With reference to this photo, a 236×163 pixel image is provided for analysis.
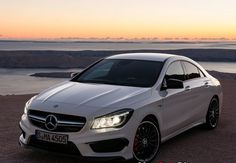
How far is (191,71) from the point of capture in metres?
7.97

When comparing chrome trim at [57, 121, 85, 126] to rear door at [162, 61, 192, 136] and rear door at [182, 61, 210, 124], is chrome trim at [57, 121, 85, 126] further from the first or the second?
rear door at [182, 61, 210, 124]

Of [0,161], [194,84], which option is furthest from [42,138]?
[194,84]

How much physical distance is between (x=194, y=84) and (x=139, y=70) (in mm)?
1275

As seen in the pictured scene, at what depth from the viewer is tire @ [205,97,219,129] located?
28.1ft

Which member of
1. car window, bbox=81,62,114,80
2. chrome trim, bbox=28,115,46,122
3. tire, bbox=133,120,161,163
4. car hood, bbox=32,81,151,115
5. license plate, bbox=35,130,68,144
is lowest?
tire, bbox=133,120,161,163

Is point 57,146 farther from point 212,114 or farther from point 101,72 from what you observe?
point 212,114

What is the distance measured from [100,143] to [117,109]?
0.50 metres

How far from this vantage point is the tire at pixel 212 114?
28.1 ft

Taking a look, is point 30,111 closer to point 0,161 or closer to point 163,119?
point 0,161

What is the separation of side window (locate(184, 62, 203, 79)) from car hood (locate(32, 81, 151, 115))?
1692 millimetres

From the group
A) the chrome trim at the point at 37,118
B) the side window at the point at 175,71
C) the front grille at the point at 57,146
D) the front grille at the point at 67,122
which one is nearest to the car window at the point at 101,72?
the side window at the point at 175,71

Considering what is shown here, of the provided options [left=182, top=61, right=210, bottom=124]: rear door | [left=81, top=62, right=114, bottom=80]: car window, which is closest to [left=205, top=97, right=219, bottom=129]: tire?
[left=182, top=61, right=210, bottom=124]: rear door

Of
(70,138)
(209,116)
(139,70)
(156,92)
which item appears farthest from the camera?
(209,116)

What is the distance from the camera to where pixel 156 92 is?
6.48 meters
